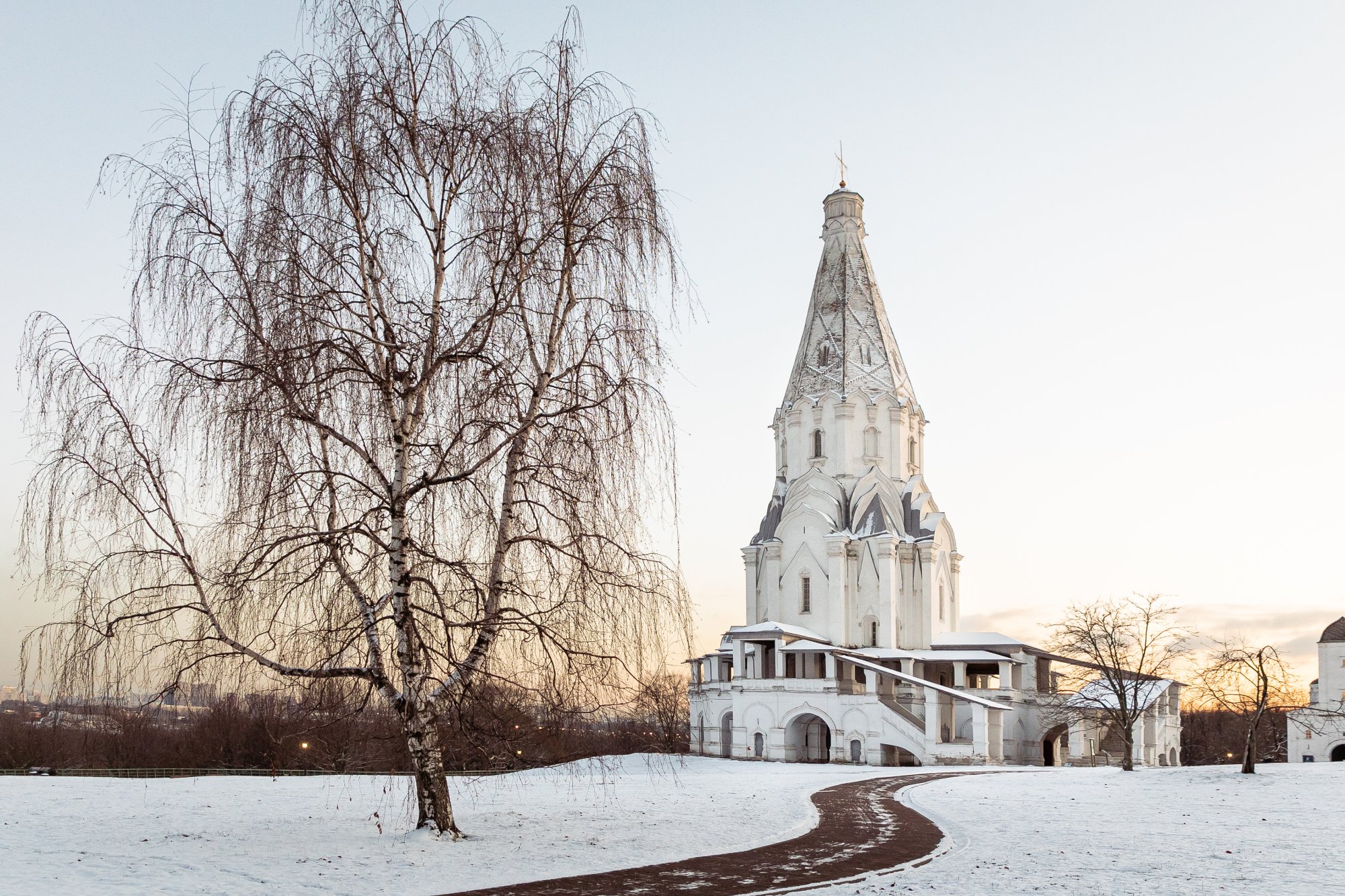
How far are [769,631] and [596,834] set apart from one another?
36.2 metres

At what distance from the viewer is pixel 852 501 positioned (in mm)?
57500

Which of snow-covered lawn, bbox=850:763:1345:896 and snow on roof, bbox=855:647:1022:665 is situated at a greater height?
snow on roof, bbox=855:647:1022:665

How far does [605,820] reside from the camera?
1745 cm

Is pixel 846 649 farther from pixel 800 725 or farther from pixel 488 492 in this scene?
pixel 488 492

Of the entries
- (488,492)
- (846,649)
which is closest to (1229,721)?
(846,649)

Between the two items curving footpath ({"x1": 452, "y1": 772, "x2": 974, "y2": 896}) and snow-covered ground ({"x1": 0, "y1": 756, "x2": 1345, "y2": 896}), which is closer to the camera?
curving footpath ({"x1": 452, "y1": 772, "x2": 974, "y2": 896})

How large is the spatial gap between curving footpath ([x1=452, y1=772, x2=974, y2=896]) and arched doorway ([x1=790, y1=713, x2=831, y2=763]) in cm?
3121

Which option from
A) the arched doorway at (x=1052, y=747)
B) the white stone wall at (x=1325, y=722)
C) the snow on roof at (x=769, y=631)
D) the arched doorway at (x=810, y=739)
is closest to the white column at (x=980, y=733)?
the arched doorway at (x=810, y=739)

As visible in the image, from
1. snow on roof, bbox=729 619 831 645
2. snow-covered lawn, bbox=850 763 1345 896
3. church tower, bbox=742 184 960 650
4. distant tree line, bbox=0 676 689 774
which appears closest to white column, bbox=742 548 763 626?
church tower, bbox=742 184 960 650

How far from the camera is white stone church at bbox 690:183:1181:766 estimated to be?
49.3 metres

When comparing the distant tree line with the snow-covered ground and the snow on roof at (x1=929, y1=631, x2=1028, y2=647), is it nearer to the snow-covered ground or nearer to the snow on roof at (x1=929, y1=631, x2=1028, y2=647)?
the snow-covered ground

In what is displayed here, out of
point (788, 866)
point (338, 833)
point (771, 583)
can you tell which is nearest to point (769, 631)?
point (771, 583)

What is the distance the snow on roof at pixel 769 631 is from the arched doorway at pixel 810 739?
12.6ft

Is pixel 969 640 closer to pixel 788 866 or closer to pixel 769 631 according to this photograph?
pixel 769 631
